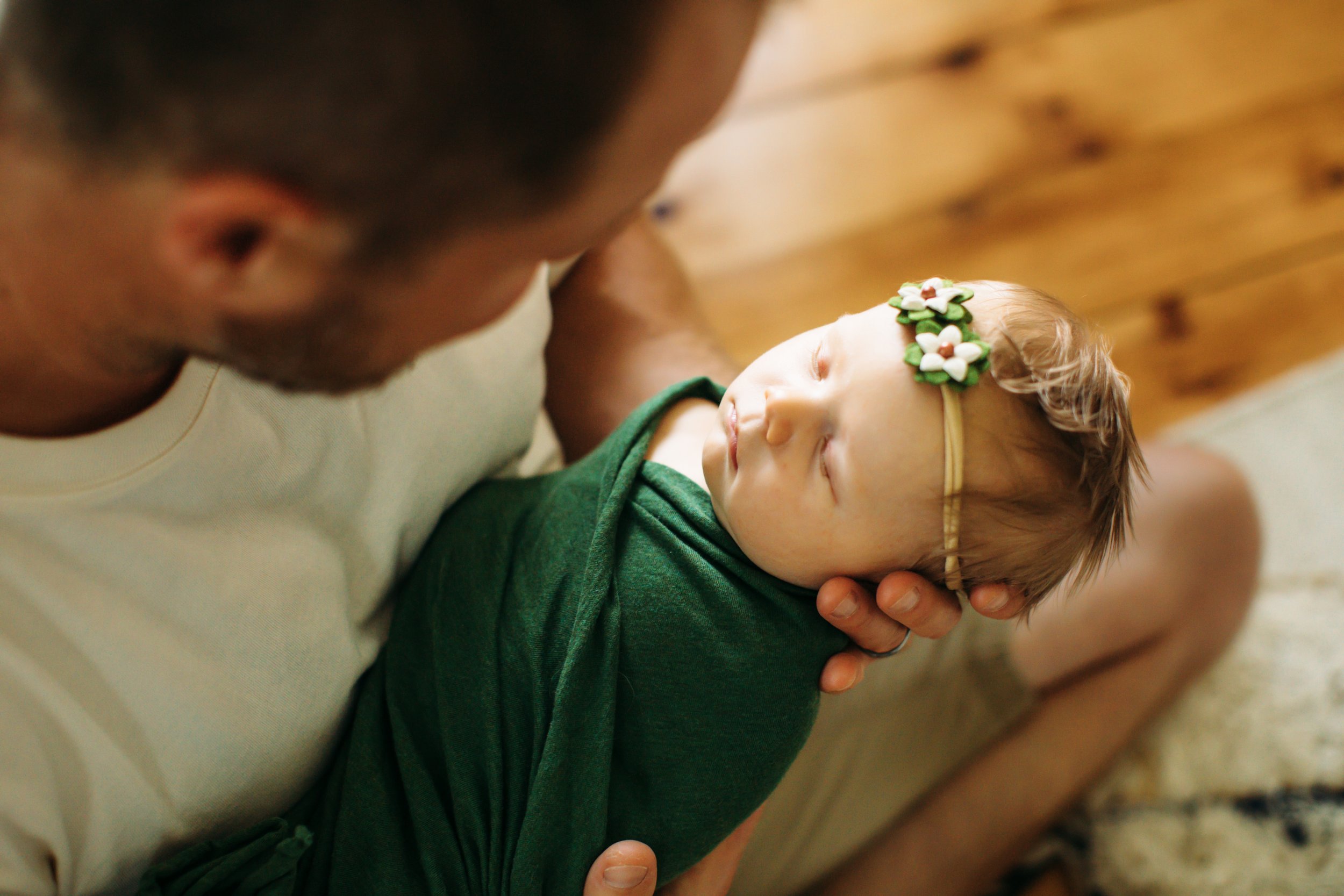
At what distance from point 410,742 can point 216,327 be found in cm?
48

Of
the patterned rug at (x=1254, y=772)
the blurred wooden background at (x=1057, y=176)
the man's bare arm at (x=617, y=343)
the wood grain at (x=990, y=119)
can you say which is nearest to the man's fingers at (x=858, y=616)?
the man's bare arm at (x=617, y=343)

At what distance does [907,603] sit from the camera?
2.74 ft

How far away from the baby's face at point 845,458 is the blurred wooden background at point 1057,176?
2.76ft

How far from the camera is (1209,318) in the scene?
71.3 inches

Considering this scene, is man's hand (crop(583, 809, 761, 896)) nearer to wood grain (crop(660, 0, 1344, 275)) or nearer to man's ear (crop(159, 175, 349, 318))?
man's ear (crop(159, 175, 349, 318))

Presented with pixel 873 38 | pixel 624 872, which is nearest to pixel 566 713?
pixel 624 872

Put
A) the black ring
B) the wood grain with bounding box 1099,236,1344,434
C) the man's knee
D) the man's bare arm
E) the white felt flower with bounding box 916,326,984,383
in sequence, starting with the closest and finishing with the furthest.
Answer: the white felt flower with bounding box 916,326,984,383
the black ring
the man's bare arm
the man's knee
the wood grain with bounding box 1099,236,1344,434

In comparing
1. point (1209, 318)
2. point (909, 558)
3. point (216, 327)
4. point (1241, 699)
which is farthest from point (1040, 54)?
point (216, 327)

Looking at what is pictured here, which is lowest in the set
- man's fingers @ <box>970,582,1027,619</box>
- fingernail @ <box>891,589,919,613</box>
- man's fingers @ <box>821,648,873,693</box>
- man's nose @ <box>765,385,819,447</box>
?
man's fingers @ <box>821,648,873,693</box>

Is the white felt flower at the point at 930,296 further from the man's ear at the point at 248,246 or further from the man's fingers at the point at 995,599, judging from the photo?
the man's ear at the point at 248,246

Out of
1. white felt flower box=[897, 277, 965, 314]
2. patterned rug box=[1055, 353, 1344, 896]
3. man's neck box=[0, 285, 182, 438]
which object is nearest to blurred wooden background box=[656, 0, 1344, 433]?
patterned rug box=[1055, 353, 1344, 896]

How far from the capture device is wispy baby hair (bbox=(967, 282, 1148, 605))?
2.63ft

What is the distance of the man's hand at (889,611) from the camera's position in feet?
2.75

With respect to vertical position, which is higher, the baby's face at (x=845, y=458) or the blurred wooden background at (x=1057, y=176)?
the baby's face at (x=845, y=458)
